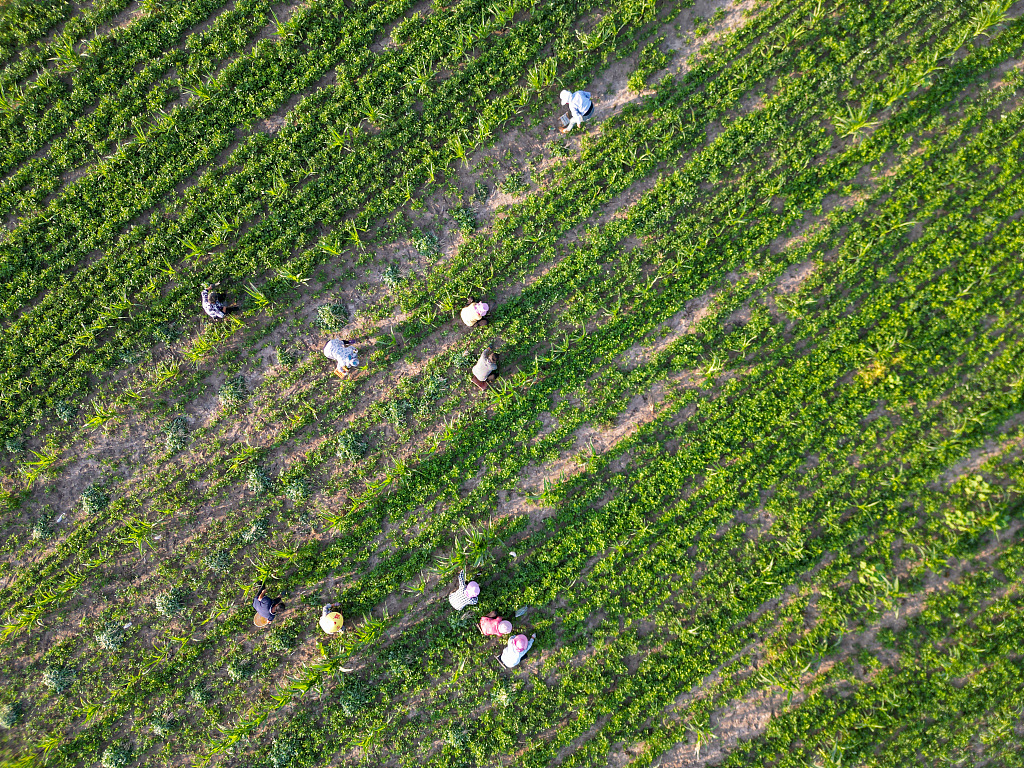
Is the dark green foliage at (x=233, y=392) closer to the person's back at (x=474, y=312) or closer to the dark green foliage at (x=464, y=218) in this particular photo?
the person's back at (x=474, y=312)

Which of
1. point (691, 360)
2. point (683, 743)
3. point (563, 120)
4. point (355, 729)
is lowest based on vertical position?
point (683, 743)

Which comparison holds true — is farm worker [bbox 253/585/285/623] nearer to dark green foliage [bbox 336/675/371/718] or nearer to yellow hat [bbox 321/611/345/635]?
yellow hat [bbox 321/611/345/635]

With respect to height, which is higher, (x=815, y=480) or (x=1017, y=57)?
(x=1017, y=57)

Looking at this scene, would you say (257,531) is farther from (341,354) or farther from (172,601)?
(341,354)

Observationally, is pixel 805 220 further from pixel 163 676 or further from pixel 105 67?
pixel 163 676

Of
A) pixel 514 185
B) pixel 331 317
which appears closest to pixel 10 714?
pixel 331 317

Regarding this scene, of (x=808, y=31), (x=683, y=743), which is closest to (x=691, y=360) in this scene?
(x=808, y=31)

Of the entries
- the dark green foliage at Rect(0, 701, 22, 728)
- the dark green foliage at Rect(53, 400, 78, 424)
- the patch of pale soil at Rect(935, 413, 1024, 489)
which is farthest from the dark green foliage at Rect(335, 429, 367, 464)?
the patch of pale soil at Rect(935, 413, 1024, 489)
